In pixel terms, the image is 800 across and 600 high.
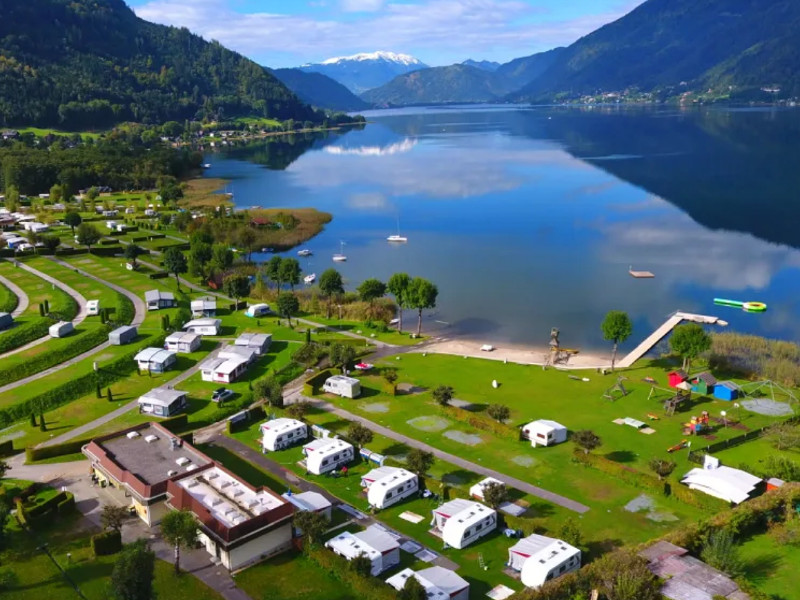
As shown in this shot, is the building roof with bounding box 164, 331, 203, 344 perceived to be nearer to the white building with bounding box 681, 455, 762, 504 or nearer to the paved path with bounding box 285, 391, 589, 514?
the paved path with bounding box 285, 391, 589, 514

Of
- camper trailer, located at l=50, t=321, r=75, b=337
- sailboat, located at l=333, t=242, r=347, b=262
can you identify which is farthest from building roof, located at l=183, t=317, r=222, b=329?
sailboat, located at l=333, t=242, r=347, b=262

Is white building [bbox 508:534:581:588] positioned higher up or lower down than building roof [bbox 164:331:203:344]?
lower down

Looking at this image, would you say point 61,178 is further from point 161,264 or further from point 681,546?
point 681,546

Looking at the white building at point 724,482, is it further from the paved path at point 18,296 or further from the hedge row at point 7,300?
the hedge row at point 7,300

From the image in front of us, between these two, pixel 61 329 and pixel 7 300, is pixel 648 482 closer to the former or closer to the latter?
pixel 61 329

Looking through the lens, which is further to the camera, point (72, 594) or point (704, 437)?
point (704, 437)

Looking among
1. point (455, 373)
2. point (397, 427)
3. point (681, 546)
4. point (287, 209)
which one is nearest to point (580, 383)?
point (455, 373)

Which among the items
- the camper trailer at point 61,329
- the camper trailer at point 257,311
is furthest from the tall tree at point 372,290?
the camper trailer at point 61,329
